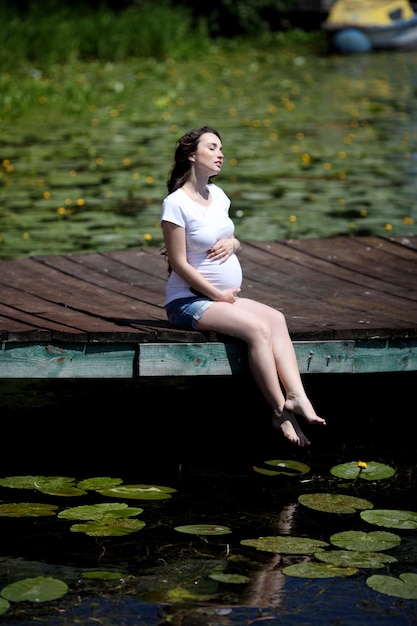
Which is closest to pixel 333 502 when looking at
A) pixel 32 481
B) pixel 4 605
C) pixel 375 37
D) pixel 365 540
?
pixel 365 540

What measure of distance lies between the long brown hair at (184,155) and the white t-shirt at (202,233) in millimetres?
44

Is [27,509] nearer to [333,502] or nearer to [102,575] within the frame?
[102,575]

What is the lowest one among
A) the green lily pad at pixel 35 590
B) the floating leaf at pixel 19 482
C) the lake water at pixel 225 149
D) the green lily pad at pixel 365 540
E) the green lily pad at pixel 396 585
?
the green lily pad at pixel 35 590

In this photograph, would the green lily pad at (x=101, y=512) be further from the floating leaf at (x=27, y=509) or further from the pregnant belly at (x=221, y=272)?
the pregnant belly at (x=221, y=272)

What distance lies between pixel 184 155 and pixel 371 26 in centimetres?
1649

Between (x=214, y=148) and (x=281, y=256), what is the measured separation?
5.71 feet

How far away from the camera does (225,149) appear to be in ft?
38.0

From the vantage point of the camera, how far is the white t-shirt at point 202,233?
4.58m

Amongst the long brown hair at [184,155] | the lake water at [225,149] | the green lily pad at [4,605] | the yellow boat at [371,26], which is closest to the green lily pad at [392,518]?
the long brown hair at [184,155]

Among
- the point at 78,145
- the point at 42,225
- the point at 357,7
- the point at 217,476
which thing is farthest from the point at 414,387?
the point at 357,7

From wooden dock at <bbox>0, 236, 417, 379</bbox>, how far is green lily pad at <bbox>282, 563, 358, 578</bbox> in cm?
94

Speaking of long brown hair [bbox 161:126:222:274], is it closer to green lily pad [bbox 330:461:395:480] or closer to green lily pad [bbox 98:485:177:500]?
green lily pad [bbox 98:485:177:500]

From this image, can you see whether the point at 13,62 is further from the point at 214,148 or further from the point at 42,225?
the point at 214,148

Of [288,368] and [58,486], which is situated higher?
[288,368]
